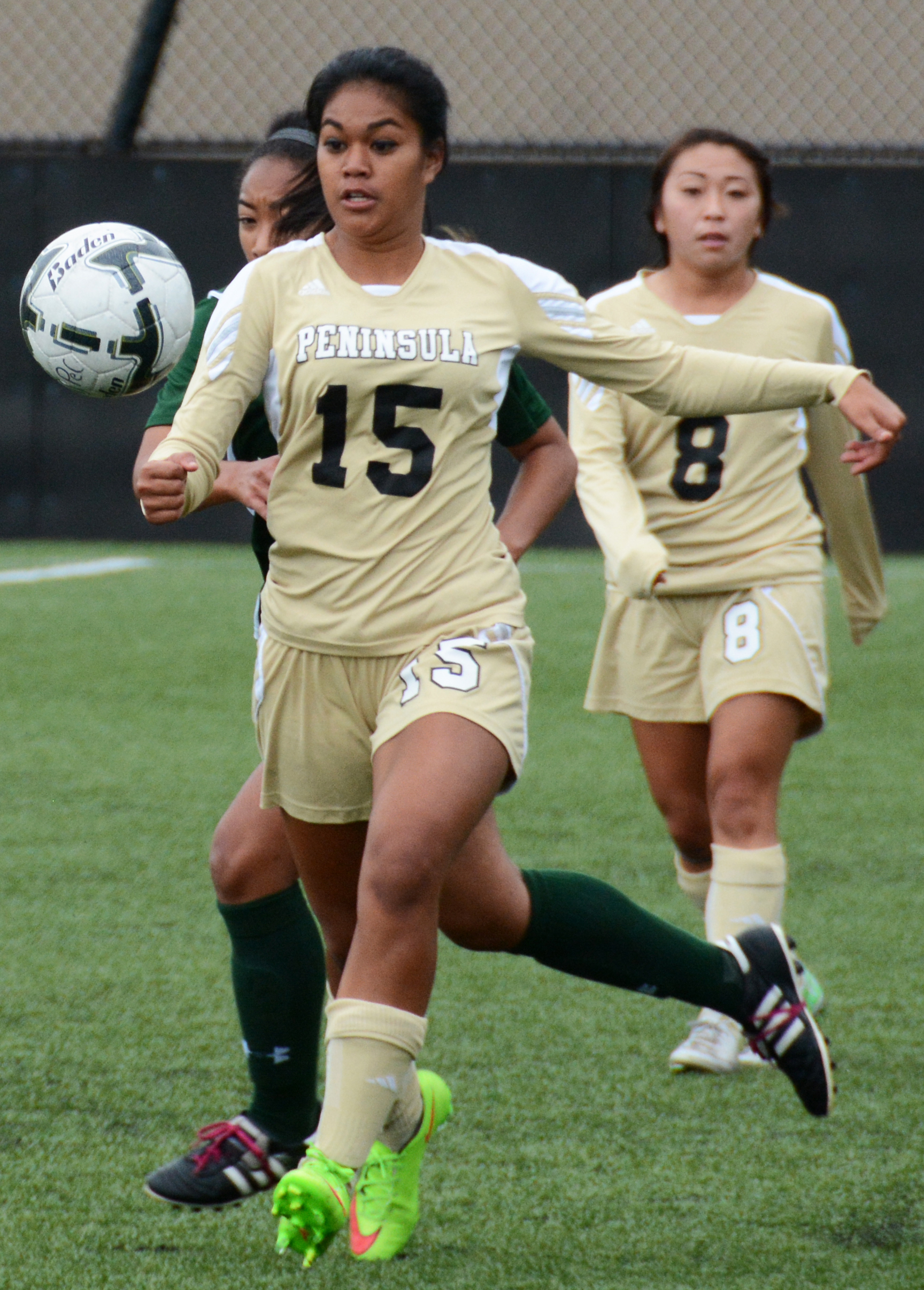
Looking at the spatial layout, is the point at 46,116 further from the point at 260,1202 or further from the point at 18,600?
the point at 260,1202

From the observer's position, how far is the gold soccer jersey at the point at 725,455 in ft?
13.0

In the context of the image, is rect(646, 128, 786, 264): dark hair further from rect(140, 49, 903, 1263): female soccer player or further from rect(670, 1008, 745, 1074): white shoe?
rect(670, 1008, 745, 1074): white shoe

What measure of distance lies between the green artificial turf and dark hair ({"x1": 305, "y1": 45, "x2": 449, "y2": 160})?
1673 mm

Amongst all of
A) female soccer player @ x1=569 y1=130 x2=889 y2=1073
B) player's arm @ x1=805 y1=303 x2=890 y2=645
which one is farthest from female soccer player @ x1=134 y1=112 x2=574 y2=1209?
player's arm @ x1=805 y1=303 x2=890 y2=645

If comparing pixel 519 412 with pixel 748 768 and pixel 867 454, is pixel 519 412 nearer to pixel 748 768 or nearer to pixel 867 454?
pixel 867 454

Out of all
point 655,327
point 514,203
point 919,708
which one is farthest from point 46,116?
point 655,327

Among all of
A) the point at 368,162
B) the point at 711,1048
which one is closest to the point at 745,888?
the point at 711,1048

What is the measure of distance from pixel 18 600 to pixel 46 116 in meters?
3.69

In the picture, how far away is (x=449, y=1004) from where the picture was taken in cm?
397

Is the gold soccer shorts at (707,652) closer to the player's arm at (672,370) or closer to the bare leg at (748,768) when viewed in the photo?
the bare leg at (748,768)

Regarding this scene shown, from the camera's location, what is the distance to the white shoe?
358 centimetres

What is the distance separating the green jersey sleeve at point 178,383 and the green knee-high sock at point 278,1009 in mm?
820

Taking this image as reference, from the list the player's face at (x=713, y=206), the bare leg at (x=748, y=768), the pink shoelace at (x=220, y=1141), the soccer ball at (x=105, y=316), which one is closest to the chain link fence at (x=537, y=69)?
the player's face at (x=713, y=206)

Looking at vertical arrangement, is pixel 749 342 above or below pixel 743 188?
below
